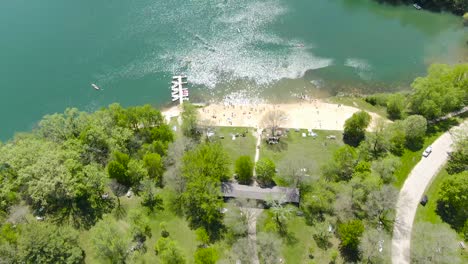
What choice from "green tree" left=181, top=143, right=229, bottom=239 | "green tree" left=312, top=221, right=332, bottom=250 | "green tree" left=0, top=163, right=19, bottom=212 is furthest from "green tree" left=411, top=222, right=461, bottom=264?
"green tree" left=0, top=163, right=19, bottom=212

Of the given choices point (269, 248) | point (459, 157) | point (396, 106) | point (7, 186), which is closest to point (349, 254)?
point (269, 248)

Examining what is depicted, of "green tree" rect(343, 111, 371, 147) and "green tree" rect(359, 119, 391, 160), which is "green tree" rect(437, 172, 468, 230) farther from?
"green tree" rect(343, 111, 371, 147)

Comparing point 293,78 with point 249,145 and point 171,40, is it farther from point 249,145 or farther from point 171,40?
point 171,40

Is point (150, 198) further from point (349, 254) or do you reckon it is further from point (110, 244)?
point (349, 254)

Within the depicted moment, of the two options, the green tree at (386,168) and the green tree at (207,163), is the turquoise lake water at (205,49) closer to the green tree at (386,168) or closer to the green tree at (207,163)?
the green tree at (207,163)

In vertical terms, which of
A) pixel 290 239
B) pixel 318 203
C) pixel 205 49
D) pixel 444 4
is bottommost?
pixel 290 239
